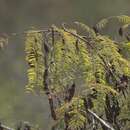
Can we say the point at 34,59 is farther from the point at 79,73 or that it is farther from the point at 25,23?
the point at 25,23

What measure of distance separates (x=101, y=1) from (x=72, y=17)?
1.31ft

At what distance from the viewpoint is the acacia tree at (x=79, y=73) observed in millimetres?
756

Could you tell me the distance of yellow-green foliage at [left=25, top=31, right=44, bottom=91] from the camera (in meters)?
0.76

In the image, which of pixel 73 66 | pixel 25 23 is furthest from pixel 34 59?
pixel 25 23

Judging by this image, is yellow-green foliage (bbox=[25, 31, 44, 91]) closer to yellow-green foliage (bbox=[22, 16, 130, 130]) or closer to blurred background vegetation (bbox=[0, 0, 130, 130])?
yellow-green foliage (bbox=[22, 16, 130, 130])

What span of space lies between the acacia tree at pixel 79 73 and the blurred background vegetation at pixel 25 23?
1.81 m

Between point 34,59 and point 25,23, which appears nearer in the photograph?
point 34,59

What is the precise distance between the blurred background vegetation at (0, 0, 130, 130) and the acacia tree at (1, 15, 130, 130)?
5.93ft

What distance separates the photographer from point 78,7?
3.87 m

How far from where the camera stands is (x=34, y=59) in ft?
2.50

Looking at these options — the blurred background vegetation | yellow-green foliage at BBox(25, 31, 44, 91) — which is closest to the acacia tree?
yellow-green foliage at BBox(25, 31, 44, 91)

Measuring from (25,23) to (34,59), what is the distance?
9.82 feet

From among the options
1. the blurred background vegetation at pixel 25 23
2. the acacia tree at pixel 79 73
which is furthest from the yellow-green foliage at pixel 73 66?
the blurred background vegetation at pixel 25 23

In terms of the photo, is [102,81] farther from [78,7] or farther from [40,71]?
[78,7]
